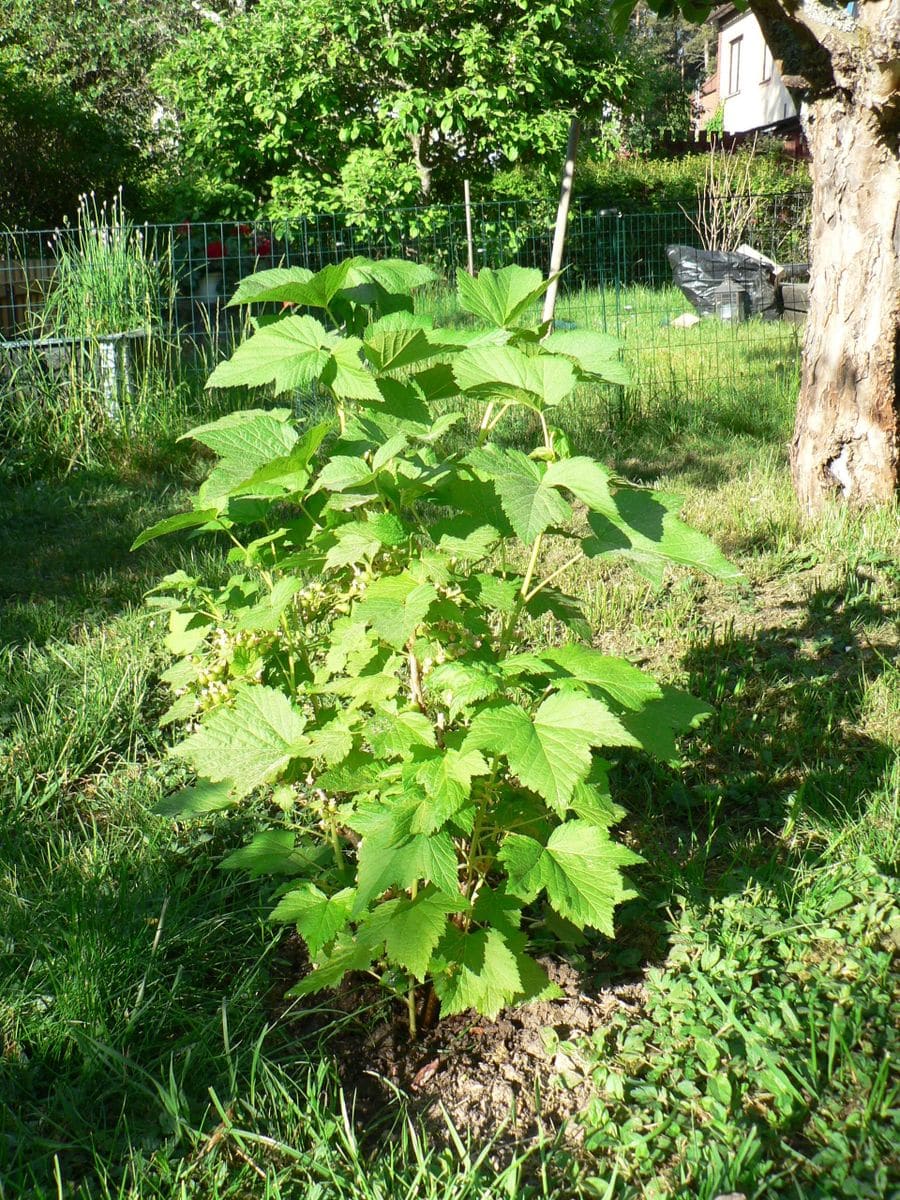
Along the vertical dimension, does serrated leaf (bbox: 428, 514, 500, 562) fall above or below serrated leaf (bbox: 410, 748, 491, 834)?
above

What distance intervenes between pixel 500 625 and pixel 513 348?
195 cm

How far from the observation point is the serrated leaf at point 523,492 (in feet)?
4.87

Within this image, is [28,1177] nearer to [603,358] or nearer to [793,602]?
[603,358]

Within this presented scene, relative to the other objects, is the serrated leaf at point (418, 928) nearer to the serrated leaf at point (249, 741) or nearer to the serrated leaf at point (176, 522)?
the serrated leaf at point (249, 741)

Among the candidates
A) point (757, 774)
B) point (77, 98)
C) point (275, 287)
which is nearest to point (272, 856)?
point (275, 287)

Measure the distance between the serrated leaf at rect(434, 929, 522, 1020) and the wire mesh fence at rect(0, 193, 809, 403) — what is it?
5.74 feet

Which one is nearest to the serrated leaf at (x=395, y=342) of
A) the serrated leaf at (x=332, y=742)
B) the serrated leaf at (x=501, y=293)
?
the serrated leaf at (x=501, y=293)

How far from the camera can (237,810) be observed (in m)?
2.69

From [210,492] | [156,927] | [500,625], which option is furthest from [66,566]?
[210,492]

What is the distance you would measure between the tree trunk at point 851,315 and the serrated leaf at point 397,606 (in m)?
3.42

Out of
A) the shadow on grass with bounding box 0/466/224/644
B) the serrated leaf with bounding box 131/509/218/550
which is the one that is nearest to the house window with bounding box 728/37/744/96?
the shadow on grass with bounding box 0/466/224/644

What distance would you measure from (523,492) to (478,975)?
2.64 feet

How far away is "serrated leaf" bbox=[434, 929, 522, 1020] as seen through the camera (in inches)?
69.5

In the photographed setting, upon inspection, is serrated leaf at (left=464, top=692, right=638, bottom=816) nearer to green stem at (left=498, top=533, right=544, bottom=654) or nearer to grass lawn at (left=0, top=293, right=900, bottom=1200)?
green stem at (left=498, top=533, right=544, bottom=654)
